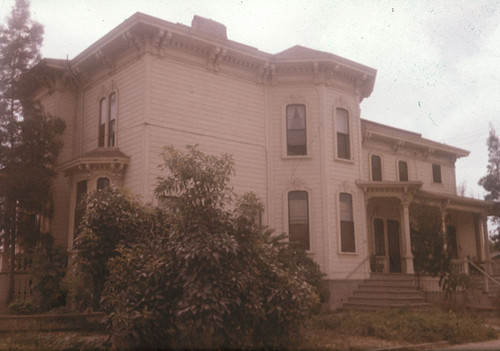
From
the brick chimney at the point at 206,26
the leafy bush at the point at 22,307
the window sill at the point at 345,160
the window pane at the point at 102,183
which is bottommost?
the leafy bush at the point at 22,307

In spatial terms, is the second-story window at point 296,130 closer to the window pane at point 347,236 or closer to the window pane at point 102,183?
the window pane at point 347,236

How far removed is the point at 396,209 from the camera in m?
24.5

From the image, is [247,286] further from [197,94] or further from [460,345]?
[197,94]

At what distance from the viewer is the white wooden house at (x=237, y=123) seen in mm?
17797

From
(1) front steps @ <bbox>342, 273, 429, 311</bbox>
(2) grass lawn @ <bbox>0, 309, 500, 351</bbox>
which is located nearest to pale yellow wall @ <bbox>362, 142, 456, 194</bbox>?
(1) front steps @ <bbox>342, 273, 429, 311</bbox>

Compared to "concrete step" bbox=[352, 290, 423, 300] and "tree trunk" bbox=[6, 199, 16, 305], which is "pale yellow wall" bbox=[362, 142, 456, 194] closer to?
"concrete step" bbox=[352, 290, 423, 300]

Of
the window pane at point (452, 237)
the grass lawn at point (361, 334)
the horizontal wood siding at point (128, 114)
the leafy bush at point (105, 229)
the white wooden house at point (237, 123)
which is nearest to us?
the grass lawn at point (361, 334)

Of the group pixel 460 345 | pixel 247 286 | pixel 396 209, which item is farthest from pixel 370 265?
pixel 247 286

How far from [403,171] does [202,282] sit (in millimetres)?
18307

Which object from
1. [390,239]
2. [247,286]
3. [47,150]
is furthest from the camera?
[390,239]

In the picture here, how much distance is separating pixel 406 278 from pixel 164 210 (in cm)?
1103

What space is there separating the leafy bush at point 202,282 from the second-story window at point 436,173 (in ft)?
60.2

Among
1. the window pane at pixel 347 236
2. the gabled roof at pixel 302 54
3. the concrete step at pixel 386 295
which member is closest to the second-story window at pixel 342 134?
the gabled roof at pixel 302 54

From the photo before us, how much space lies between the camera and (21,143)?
58.7 ft
